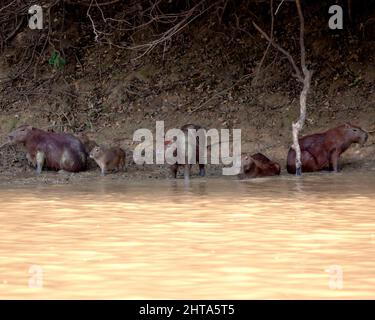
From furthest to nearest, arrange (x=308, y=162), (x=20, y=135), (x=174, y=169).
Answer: (x=20, y=135) → (x=308, y=162) → (x=174, y=169)

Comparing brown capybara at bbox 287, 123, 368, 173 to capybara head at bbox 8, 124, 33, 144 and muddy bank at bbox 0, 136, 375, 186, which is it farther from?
capybara head at bbox 8, 124, 33, 144

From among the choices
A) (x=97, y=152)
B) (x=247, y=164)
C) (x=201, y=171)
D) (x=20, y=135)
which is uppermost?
(x=20, y=135)

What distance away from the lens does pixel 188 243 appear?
6273 mm

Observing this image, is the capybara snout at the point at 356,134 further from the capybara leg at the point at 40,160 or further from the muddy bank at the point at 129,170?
the capybara leg at the point at 40,160

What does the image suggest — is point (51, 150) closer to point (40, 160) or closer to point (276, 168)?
point (40, 160)

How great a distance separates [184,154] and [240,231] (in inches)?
208

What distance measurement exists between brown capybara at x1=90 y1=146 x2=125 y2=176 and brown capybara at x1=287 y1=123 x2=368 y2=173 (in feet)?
7.54

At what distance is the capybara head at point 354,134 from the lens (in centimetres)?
1303

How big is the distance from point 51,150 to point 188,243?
7013 mm

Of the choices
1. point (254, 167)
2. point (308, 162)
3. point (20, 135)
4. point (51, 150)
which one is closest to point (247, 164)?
point (254, 167)

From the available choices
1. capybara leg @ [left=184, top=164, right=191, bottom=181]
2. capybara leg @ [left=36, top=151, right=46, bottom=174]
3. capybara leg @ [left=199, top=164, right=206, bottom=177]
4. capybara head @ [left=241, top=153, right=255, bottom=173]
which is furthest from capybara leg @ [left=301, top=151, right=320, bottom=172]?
capybara leg @ [left=36, top=151, right=46, bottom=174]

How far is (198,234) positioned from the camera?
6.71 metres

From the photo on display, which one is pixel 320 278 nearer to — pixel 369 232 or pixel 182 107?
pixel 369 232
